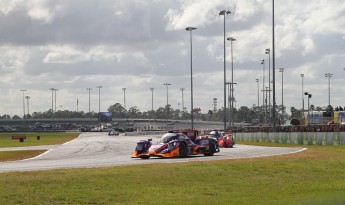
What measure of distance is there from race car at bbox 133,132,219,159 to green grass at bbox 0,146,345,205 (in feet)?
24.9

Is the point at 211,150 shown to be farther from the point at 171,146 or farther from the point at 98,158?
the point at 98,158

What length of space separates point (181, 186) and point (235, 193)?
1825 mm

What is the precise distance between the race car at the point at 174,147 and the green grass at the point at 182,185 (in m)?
7.60

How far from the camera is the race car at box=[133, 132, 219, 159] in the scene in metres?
34.3

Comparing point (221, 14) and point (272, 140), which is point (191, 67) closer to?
point (221, 14)

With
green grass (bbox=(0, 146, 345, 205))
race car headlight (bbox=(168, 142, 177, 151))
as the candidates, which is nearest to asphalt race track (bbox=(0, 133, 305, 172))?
race car headlight (bbox=(168, 142, 177, 151))

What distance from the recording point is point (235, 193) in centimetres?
1884

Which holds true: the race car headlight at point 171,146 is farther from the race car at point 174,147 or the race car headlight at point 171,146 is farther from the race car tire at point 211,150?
the race car tire at point 211,150

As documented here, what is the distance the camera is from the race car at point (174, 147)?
112 ft

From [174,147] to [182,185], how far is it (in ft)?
46.6

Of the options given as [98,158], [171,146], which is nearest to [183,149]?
[171,146]

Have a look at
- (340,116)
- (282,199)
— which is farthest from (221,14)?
(282,199)

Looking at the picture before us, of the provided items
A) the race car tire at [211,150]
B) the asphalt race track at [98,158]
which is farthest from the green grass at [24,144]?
the race car tire at [211,150]

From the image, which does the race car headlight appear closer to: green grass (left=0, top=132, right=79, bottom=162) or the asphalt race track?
the asphalt race track
